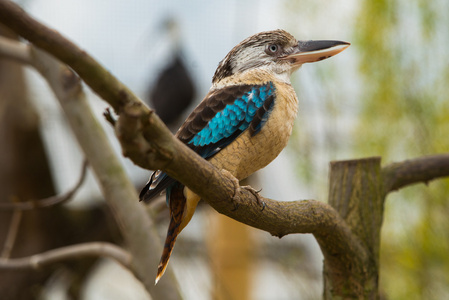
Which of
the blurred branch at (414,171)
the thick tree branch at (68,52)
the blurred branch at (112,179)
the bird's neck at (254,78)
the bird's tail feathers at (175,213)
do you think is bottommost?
the blurred branch at (112,179)

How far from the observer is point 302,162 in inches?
128

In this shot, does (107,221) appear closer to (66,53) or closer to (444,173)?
(444,173)

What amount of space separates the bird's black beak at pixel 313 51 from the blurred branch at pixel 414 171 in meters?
0.51

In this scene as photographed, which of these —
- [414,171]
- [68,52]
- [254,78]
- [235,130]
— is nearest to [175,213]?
[235,130]

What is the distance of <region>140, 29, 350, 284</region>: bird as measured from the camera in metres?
1.60

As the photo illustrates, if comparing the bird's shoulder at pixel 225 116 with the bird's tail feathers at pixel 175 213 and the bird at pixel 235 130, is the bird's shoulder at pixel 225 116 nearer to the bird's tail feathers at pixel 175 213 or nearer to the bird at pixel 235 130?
the bird at pixel 235 130

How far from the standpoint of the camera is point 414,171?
215 cm

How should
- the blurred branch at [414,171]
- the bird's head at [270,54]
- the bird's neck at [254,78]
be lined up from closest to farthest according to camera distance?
1. the bird's neck at [254,78]
2. the bird's head at [270,54]
3. the blurred branch at [414,171]

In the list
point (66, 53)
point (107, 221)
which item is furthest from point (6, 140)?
point (66, 53)

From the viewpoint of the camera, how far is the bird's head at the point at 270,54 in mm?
1952

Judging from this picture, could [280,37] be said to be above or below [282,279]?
above

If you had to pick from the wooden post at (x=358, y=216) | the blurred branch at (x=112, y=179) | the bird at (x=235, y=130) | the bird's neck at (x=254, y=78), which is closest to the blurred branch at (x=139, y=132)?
the bird at (x=235, y=130)

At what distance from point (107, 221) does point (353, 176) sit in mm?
2132

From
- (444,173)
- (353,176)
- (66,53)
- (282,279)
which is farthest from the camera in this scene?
Answer: (282,279)
